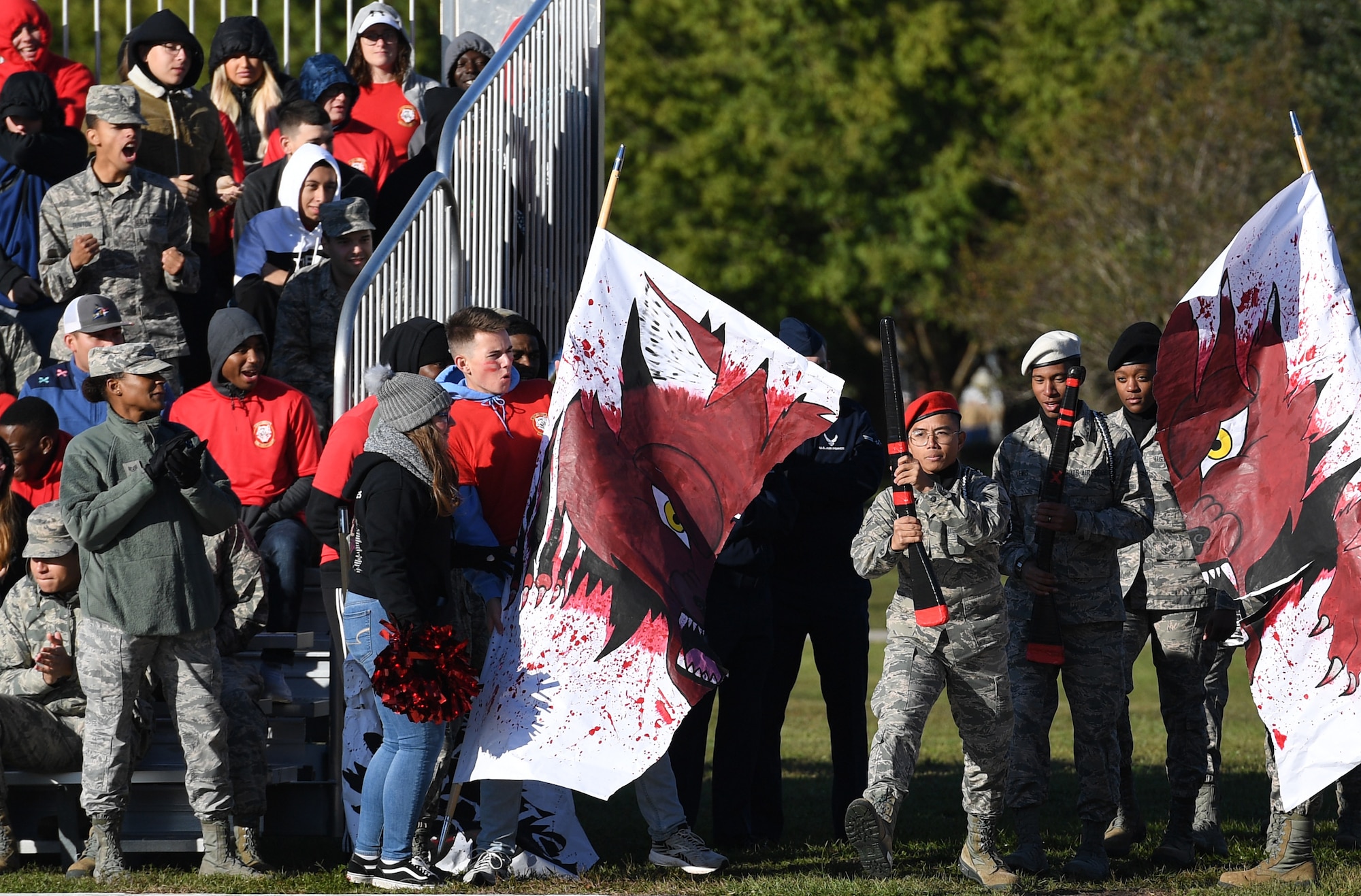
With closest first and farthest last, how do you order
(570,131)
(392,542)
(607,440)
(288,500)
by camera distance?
(392,542), (607,440), (288,500), (570,131)

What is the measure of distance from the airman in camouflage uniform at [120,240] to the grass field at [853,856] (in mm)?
2851

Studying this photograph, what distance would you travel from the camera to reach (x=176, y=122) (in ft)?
34.0

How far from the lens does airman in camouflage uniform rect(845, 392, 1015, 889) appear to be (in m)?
6.88

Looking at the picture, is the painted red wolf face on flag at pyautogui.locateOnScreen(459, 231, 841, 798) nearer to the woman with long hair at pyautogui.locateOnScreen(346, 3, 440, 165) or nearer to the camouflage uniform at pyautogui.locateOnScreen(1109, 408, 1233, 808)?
the camouflage uniform at pyautogui.locateOnScreen(1109, 408, 1233, 808)

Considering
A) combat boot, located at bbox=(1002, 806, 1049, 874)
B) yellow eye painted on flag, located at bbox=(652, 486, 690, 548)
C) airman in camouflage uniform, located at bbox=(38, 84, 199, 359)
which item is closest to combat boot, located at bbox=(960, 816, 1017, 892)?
combat boot, located at bbox=(1002, 806, 1049, 874)

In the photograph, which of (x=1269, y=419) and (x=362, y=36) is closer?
(x=1269, y=419)

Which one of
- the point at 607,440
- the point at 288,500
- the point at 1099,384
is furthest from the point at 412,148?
the point at 1099,384

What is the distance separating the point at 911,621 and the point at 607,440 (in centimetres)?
142

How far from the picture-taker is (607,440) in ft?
23.3

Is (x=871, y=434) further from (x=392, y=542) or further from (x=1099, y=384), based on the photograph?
(x=1099, y=384)

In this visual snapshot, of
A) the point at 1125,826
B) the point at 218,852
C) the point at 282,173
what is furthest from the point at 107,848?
the point at 1125,826

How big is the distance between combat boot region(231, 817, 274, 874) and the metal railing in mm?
1764

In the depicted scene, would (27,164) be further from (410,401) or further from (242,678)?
(410,401)

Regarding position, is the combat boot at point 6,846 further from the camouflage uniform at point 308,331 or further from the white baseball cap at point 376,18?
the white baseball cap at point 376,18
